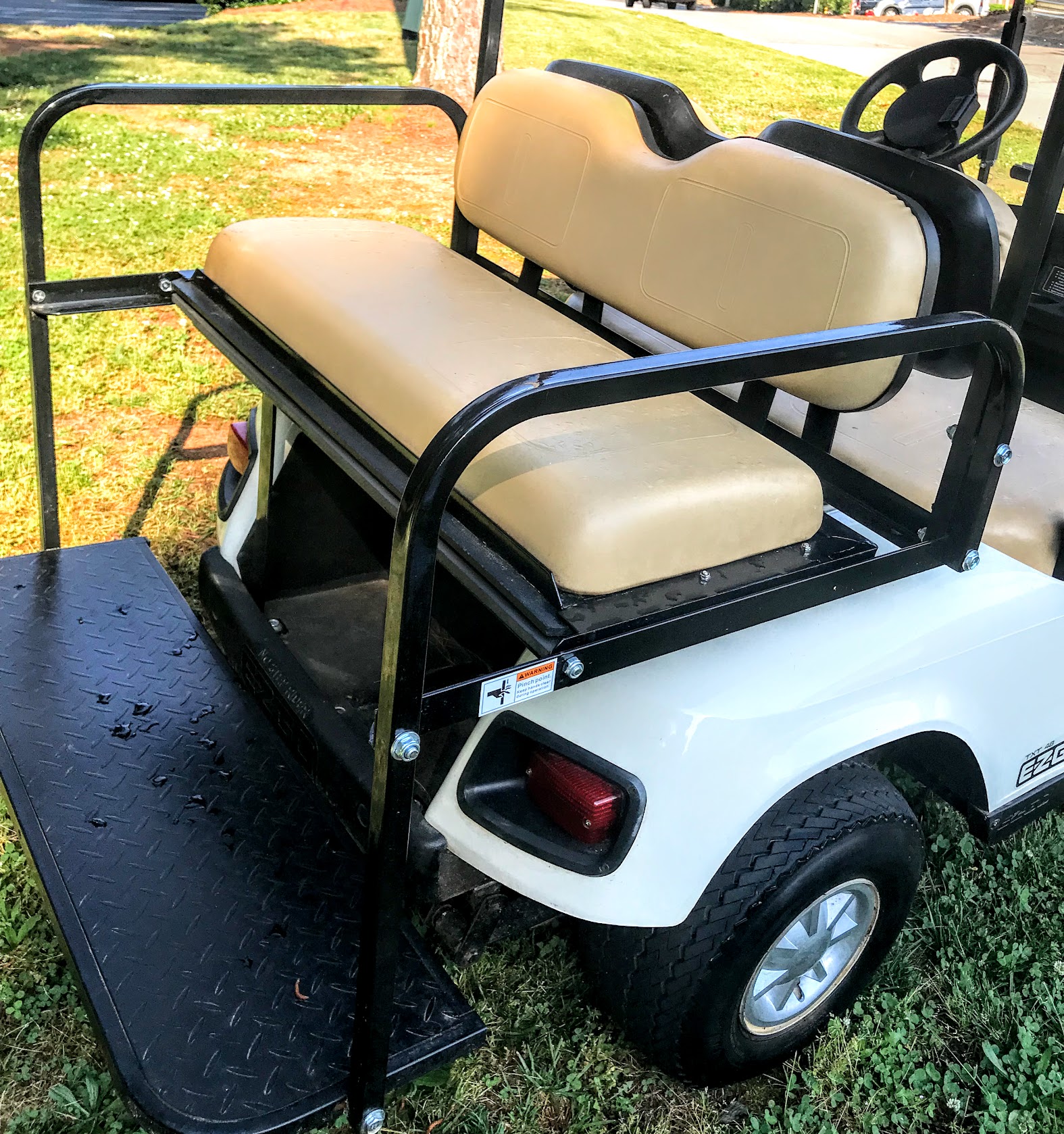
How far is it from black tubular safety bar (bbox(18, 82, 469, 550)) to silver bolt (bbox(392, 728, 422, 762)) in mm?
1463

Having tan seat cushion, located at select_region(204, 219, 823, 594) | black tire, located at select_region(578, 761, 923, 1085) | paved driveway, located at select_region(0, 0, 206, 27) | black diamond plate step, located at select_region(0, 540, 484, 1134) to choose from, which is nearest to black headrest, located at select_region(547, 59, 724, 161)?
tan seat cushion, located at select_region(204, 219, 823, 594)

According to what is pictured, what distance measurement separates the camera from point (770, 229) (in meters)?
2.14

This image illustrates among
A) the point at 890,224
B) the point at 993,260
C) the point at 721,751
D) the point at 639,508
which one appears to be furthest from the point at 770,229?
the point at 721,751

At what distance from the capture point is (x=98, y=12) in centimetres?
1348

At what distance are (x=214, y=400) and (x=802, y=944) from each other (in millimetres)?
3237

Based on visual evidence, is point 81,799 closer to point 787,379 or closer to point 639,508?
point 639,508

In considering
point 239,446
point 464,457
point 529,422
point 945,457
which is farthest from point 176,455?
point 464,457

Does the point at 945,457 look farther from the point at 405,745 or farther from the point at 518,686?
the point at 405,745

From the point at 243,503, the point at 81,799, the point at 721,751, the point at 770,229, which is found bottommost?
the point at 81,799

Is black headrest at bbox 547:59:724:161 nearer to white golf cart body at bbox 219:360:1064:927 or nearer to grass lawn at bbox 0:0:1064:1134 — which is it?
grass lawn at bbox 0:0:1064:1134

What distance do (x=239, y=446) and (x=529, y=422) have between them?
1.09 metres

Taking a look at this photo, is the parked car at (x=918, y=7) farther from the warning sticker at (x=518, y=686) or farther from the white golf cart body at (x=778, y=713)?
the warning sticker at (x=518, y=686)

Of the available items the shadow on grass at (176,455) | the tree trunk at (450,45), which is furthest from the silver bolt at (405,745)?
the tree trunk at (450,45)

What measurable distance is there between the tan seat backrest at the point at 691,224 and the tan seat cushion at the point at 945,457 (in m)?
0.34
